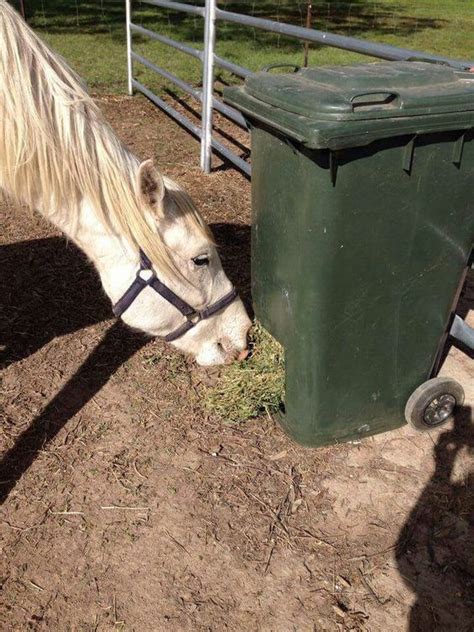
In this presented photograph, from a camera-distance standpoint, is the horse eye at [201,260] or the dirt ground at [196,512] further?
the horse eye at [201,260]

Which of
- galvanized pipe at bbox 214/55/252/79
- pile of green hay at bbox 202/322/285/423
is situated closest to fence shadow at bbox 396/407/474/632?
pile of green hay at bbox 202/322/285/423

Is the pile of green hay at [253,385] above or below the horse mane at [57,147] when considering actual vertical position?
below

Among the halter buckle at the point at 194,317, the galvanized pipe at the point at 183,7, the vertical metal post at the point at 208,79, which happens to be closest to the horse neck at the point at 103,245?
the halter buckle at the point at 194,317

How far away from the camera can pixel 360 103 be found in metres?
1.70

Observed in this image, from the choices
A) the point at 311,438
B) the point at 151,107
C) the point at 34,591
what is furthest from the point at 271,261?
the point at 151,107

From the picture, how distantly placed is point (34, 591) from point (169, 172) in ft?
13.4

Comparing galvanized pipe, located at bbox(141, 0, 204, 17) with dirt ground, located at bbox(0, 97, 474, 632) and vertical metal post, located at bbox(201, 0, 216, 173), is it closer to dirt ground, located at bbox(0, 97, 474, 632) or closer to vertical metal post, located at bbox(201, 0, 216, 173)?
vertical metal post, located at bbox(201, 0, 216, 173)

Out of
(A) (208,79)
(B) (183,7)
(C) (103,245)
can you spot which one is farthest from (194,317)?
(B) (183,7)

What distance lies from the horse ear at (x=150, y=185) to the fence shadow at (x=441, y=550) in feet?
4.82

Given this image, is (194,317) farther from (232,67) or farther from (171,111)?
(171,111)

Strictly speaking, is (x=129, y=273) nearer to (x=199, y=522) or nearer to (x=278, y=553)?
(x=199, y=522)

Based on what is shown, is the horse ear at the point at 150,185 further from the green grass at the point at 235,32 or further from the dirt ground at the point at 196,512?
the green grass at the point at 235,32

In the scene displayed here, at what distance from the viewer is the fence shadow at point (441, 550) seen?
5.89ft

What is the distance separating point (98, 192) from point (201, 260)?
0.47m
